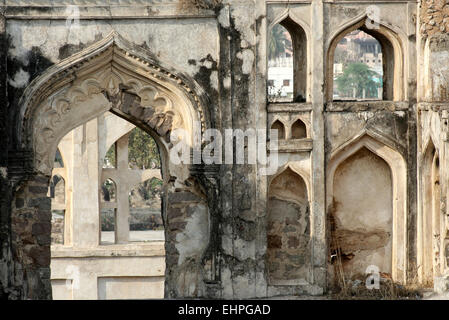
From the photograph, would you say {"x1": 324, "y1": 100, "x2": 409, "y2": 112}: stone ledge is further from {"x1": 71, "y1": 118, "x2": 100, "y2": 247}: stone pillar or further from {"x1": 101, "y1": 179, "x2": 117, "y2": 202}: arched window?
{"x1": 101, "y1": 179, "x2": 117, "y2": 202}: arched window

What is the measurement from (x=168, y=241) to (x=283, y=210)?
1456mm

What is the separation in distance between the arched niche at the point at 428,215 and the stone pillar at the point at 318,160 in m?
1.17

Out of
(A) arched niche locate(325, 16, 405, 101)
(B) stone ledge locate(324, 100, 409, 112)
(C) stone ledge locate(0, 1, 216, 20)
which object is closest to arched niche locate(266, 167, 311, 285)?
(B) stone ledge locate(324, 100, 409, 112)

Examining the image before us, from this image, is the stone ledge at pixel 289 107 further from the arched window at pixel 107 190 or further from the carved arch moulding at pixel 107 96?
the arched window at pixel 107 190

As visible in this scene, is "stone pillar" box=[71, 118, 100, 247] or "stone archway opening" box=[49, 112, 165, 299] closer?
"stone archway opening" box=[49, 112, 165, 299]

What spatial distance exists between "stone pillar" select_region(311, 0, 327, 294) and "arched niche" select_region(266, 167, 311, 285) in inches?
7.5

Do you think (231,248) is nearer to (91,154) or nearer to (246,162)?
(246,162)

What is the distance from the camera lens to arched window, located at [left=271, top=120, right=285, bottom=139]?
14290 millimetres

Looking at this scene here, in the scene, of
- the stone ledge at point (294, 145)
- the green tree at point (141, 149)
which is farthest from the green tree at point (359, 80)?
the stone ledge at point (294, 145)

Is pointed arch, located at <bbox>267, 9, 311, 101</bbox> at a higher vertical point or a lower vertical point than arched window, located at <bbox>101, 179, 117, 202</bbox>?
higher

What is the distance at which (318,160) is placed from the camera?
14258 millimetres

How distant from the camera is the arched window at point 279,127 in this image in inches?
563

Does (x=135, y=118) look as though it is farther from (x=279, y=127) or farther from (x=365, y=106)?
(x=365, y=106)

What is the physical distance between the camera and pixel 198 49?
46.3ft
